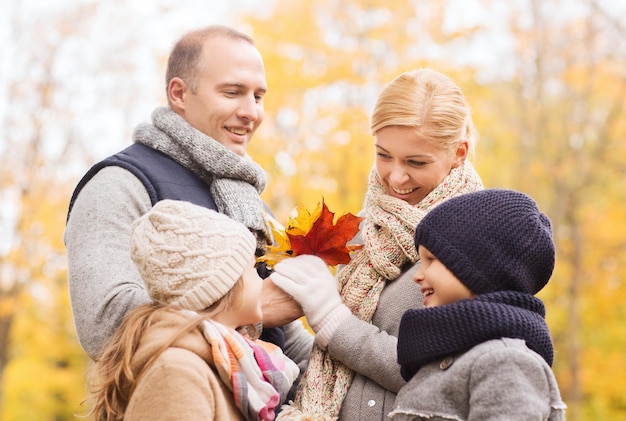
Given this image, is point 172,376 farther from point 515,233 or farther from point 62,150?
point 62,150

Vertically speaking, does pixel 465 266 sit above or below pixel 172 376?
above

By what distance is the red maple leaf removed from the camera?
2.82 meters

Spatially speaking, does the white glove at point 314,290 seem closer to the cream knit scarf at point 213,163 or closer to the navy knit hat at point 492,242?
the cream knit scarf at point 213,163

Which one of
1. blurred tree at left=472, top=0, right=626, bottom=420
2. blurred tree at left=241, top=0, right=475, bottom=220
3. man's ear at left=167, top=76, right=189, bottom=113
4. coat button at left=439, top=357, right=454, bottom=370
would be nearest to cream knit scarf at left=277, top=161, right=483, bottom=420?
coat button at left=439, top=357, right=454, bottom=370

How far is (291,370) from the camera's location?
2641 millimetres

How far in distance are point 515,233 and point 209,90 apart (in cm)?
155

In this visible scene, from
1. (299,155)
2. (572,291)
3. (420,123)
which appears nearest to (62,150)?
(299,155)

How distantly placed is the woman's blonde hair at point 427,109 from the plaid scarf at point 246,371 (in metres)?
0.99

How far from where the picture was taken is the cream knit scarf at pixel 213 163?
3.07 metres

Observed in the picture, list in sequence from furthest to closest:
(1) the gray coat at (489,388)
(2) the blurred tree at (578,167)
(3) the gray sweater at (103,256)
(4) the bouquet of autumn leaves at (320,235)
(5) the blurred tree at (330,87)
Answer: (2) the blurred tree at (578,167), (5) the blurred tree at (330,87), (4) the bouquet of autumn leaves at (320,235), (3) the gray sweater at (103,256), (1) the gray coat at (489,388)

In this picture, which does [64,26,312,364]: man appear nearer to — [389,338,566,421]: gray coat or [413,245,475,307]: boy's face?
[413,245,475,307]: boy's face

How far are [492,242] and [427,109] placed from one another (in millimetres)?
748

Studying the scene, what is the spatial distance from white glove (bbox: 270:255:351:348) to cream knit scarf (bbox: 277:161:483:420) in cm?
8

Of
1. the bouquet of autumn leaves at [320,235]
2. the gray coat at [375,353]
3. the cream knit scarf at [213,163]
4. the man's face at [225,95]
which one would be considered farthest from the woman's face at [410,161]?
the man's face at [225,95]
